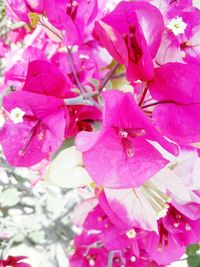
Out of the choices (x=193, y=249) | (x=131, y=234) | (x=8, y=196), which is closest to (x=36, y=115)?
(x=131, y=234)

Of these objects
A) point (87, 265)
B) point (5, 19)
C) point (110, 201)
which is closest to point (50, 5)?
point (110, 201)

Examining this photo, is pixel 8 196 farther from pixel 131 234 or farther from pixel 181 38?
pixel 181 38

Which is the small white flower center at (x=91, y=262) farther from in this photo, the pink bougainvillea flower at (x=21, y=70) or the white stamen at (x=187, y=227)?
the pink bougainvillea flower at (x=21, y=70)

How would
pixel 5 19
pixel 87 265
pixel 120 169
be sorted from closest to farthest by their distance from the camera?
pixel 120 169, pixel 87 265, pixel 5 19

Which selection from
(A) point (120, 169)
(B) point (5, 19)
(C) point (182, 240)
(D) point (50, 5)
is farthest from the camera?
(B) point (5, 19)

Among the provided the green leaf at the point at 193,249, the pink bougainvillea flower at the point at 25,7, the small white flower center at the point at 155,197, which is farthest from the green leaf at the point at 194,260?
the pink bougainvillea flower at the point at 25,7

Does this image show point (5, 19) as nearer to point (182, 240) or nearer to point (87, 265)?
point (87, 265)
